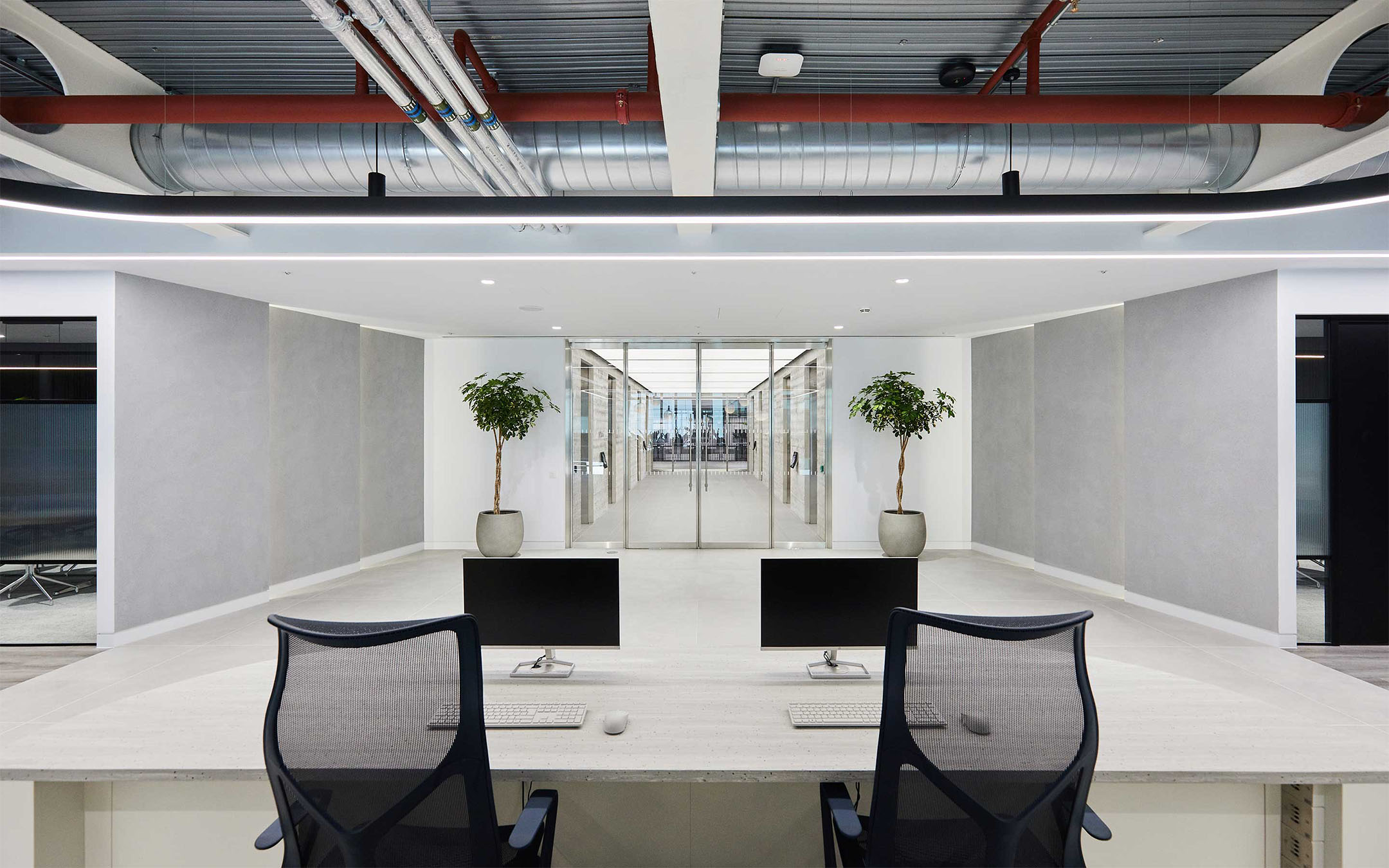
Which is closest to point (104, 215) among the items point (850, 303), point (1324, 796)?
point (1324, 796)

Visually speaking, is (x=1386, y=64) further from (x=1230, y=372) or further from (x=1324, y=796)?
(x=1324, y=796)

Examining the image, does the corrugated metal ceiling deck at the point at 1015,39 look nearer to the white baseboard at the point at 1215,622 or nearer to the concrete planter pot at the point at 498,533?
the white baseboard at the point at 1215,622

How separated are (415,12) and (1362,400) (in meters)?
6.64

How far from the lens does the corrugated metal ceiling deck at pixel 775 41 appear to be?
9.02 feet

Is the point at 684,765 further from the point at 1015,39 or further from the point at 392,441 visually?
the point at 392,441

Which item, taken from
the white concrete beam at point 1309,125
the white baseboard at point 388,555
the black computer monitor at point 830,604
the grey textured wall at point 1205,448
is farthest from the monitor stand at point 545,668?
the white baseboard at point 388,555

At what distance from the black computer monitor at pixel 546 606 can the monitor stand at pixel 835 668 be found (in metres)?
0.78

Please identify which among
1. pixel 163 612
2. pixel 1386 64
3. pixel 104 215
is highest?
pixel 1386 64

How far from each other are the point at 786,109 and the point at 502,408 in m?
5.26

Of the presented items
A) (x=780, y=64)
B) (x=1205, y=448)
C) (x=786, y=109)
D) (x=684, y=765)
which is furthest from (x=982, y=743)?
(x=1205, y=448)

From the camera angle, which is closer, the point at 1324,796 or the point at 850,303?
the point at 1324,796

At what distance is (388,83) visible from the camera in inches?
89.8

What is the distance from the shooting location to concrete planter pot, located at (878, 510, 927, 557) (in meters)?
7.14

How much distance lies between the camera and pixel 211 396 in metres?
5.30
